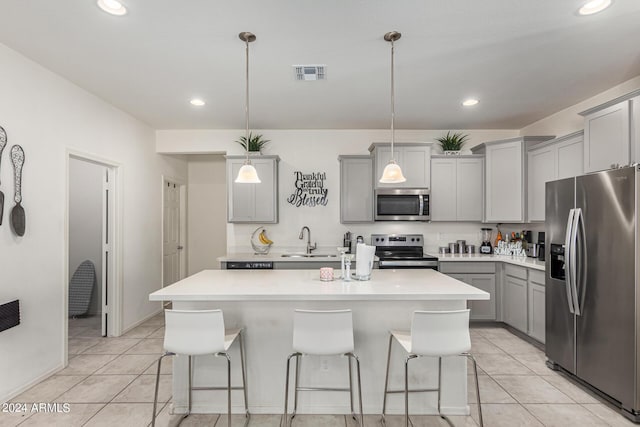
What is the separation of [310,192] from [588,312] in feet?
11.1

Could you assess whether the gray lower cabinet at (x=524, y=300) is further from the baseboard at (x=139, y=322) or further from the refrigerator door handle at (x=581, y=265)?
the baseboard at (x=139, y=322)

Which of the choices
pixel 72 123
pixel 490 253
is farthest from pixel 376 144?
pixel 72 123

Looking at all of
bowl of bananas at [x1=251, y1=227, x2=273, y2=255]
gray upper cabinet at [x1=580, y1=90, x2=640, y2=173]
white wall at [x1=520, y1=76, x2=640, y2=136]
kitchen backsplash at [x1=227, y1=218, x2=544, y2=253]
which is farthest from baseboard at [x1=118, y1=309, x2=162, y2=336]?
white wall at [x1=520, y1=76, x2=640, y2=136]

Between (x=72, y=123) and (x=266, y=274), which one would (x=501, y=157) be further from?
(x=72, y=123)

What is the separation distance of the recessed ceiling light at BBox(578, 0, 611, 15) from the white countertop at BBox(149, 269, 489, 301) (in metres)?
1.87

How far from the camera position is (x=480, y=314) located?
429cm

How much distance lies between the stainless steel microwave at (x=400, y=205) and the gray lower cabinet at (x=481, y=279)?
2.73 ft

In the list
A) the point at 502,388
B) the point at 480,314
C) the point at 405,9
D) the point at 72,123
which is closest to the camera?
the point at 405,9

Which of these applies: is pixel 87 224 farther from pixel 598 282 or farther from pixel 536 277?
pixel 598 282

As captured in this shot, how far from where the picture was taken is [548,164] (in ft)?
12.9

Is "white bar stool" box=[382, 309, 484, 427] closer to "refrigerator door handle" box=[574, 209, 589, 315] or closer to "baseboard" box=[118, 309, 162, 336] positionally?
"refrigerator door handle" box=[574, 209, 589, 315]

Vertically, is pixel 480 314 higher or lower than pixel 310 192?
lower

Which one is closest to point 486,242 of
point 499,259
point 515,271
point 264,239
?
point 499,259

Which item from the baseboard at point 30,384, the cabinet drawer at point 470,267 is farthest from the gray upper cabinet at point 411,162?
the baseboard at point 30,384
